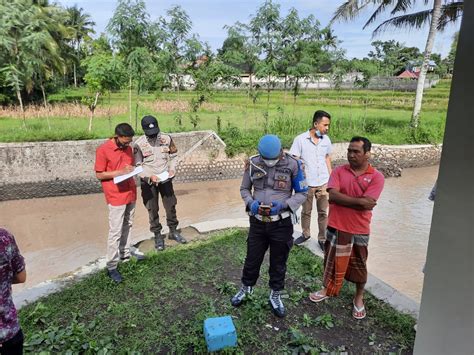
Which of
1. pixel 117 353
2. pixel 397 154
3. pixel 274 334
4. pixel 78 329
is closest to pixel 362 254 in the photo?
pixel 274 334

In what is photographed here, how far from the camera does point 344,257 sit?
3078mm

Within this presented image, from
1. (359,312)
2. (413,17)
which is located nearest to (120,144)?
(359,312)

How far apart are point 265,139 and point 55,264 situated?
3.76m

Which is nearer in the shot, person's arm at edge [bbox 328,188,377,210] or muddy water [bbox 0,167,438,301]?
person's arm at edge [bbox 328,188,377,210]

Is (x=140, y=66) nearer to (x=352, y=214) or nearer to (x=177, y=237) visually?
(x=177, y=237)

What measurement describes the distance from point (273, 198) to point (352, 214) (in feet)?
2.23

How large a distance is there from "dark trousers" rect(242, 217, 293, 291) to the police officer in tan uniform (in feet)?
5.39

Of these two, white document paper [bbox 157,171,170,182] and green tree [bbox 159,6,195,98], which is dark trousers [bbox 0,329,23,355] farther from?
green tree [bbox 159,6,195,98]

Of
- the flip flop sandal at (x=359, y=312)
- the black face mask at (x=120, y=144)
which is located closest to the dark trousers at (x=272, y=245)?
the flip flop sandal at (x=359, y=312)

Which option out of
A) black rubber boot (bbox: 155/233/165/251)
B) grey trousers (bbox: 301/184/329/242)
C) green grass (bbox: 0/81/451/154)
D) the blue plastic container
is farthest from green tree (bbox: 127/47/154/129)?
the blue plastic container

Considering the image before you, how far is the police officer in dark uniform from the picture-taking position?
292 centimetres

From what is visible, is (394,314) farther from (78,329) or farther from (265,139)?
(78,329)

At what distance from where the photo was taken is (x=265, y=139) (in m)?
2.91

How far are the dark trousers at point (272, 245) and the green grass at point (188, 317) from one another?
334mm
